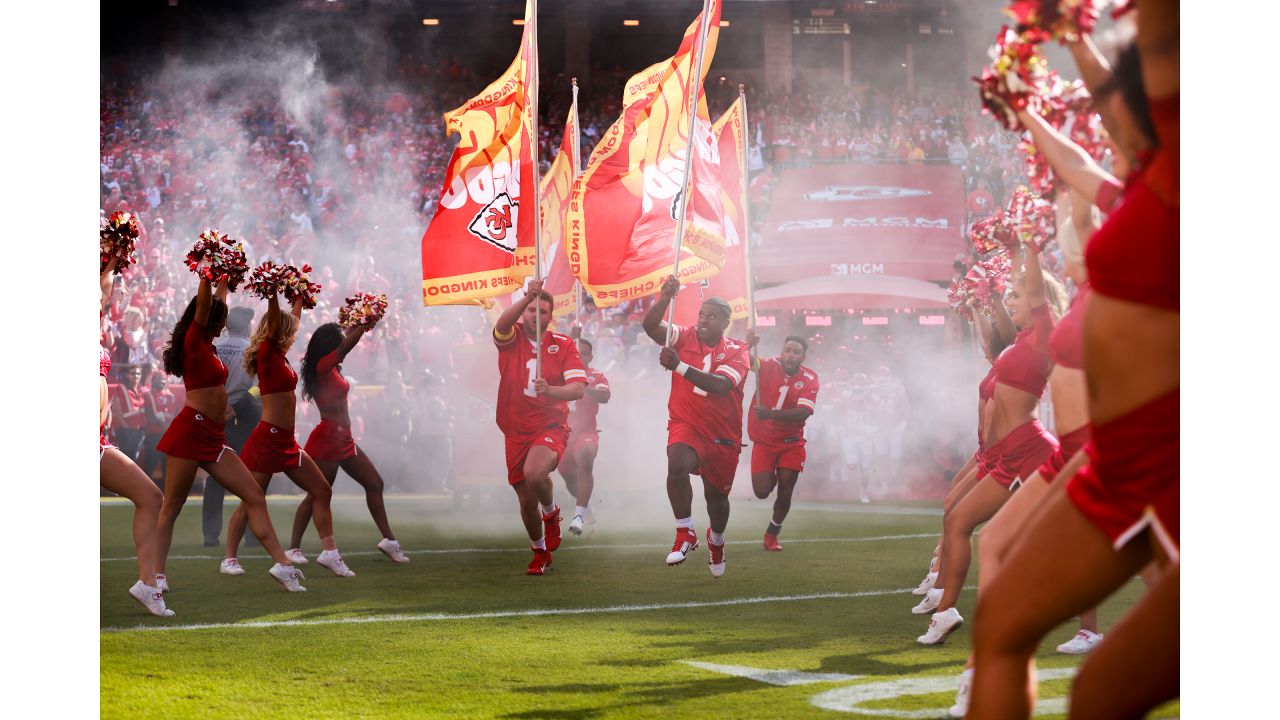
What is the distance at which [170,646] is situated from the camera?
532cm

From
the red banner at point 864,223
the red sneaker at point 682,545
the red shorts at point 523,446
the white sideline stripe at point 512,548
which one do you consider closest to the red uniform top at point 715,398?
the red sneaker at point 682,545

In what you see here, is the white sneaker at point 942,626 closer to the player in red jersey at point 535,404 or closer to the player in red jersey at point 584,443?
the player in red jersey at point 535,404

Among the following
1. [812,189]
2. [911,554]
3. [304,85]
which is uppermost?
[304,85]

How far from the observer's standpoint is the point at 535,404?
8203 mm

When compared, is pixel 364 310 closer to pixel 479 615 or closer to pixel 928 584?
pixel 479 615

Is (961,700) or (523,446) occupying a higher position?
(523,446)

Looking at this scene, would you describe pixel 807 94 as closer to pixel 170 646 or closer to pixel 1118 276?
pixel 170 646

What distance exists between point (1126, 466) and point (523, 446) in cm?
627

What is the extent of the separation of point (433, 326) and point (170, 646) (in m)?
8.91

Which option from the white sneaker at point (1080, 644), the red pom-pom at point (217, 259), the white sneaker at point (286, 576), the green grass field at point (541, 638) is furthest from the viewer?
the white sneaker at point (286, 576)

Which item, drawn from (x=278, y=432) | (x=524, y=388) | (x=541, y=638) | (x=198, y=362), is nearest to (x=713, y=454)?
(x=524, y=388)

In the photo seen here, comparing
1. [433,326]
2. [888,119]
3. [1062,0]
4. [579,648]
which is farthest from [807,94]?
[1062,0]

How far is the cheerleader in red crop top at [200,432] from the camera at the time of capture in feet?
21.7

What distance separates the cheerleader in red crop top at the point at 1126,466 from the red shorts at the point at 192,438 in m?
5.30
